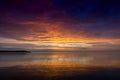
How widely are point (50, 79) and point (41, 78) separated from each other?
172cm

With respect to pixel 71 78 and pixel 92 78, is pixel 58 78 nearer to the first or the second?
pixel 71 78

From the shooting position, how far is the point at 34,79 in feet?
119

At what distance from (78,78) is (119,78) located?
6664 mm

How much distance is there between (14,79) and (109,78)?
15625 millimetres

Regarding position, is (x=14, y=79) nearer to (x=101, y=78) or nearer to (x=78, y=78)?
(x=78, y=78)

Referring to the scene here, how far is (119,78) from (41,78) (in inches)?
501

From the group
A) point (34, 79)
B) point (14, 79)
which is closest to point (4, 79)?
point (14, 79)

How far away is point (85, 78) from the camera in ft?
123

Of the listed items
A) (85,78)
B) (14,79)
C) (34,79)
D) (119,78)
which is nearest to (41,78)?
(34,79)

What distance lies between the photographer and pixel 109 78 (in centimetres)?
3794

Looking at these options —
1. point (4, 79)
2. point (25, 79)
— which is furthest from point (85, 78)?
point (4, 79)

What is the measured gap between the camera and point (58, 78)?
123 feet

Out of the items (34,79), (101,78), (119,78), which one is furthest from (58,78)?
(119,78)

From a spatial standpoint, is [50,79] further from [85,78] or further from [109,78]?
[109,78]
